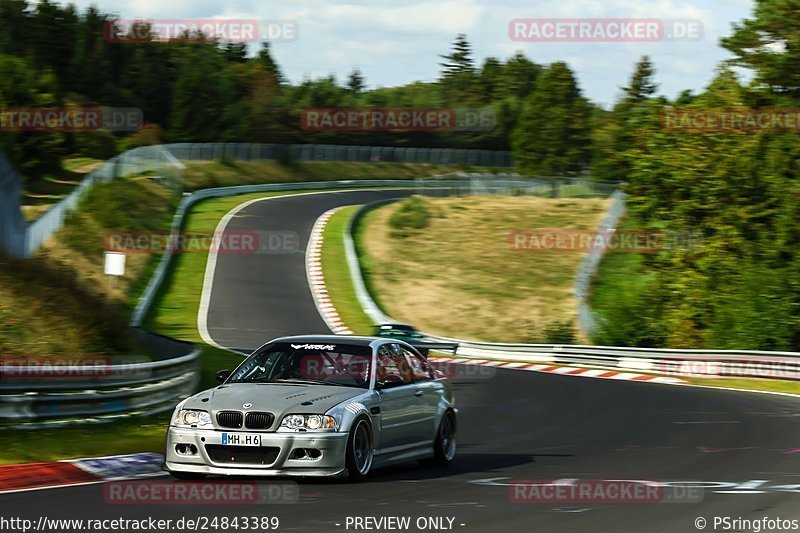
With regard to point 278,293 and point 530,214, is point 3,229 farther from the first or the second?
point 530,214

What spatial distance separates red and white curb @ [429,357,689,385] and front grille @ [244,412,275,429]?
66.9ft

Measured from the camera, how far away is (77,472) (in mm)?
11070

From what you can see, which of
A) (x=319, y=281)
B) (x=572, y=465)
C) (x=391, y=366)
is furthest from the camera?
(x=319, y=281)

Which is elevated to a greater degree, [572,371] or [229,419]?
[229,419]

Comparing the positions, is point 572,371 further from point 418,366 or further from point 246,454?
point 246,454

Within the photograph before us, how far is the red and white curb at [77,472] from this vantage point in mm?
10219

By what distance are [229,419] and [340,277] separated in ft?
131

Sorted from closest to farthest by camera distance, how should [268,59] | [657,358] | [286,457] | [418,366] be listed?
[286,457] → [418,366] → [657,358] → [268,59]

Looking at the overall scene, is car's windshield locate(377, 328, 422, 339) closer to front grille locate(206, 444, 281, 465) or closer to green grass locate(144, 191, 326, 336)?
green grass locate(144, 191, 326, 336)

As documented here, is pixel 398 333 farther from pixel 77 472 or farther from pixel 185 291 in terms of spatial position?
pixel 77 472

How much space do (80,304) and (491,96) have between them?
129 m

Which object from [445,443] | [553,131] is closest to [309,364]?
[445,443]

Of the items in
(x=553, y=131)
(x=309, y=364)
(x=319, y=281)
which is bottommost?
(x=319, y=281)

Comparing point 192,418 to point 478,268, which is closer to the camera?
point 192,418
